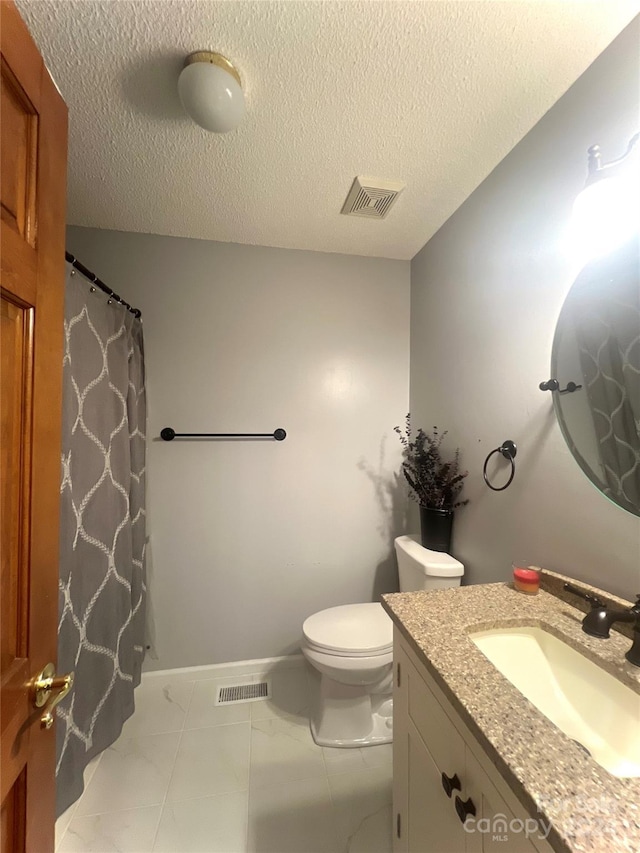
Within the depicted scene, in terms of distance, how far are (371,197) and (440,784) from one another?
1854 mm

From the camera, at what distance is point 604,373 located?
92 centimetres

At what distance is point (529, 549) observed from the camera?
113 cm

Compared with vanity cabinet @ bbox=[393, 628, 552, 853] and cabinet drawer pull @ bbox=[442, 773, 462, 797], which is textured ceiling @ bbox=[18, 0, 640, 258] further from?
cabinet drawer pull @ bbox=[442, 773, 462, 797]

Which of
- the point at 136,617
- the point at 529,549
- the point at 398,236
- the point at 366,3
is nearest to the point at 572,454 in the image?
the point at 529,549

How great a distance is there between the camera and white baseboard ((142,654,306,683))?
1.80 metres

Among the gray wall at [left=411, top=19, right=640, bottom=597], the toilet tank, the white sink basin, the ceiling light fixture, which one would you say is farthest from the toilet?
the ceiling light fixture

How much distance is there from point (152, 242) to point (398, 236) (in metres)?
1.25

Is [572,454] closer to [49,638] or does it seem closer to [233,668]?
[49,638]

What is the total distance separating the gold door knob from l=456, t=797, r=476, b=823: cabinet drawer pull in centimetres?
71

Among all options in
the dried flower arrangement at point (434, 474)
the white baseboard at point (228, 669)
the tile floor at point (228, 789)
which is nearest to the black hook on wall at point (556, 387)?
the dried flower arrangement at point (434, 474)

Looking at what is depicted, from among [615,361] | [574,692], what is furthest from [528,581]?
[615,361]

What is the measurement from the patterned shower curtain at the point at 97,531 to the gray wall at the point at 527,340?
143cm

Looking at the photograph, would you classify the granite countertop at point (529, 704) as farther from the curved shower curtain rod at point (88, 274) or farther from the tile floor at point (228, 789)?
the curved shower curtain rod at point (88, 274)

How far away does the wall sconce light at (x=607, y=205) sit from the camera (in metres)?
0.84
